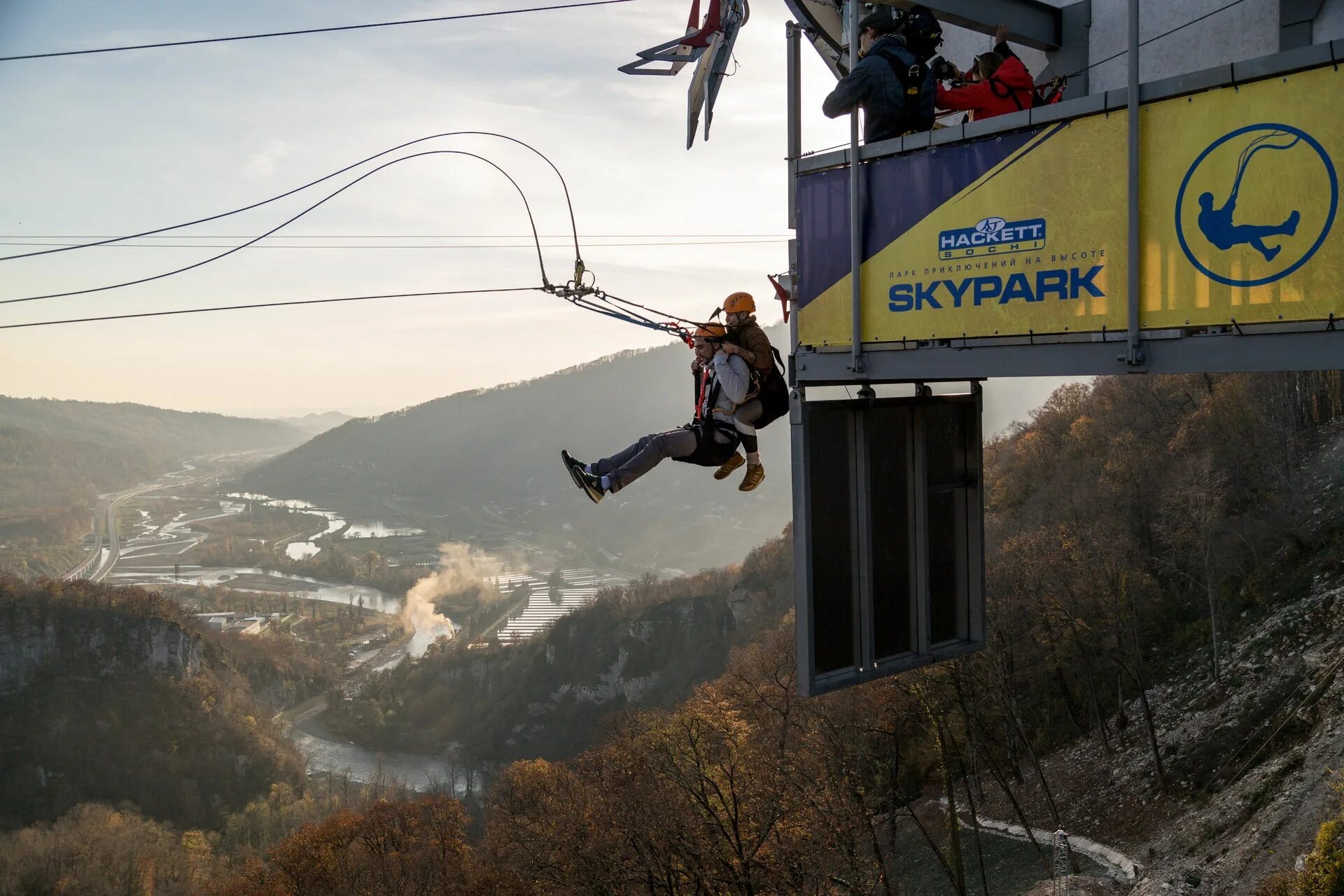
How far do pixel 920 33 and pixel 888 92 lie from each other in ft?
3.77

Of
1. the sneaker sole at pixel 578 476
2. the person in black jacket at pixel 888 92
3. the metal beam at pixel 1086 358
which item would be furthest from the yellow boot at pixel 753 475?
the person in black jacket at pixel 888 92

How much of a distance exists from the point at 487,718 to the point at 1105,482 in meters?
94.8

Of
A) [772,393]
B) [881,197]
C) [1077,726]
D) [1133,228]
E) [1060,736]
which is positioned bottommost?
[1060,736]

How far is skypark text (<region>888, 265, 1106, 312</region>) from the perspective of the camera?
234 inches

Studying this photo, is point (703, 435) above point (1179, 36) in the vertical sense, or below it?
below

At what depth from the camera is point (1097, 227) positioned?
5.84m

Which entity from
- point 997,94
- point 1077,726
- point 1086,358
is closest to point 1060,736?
point 1077,726

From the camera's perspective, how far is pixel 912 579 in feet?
28.1

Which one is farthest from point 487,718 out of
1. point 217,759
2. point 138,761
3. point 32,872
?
point 32,872

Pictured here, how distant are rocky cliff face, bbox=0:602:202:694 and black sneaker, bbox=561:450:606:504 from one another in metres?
131

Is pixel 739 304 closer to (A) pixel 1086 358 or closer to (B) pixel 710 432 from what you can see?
(B) pixel 710 432

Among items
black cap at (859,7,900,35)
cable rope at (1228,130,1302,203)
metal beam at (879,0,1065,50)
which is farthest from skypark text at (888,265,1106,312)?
metal beam at (879,0,1065,50)

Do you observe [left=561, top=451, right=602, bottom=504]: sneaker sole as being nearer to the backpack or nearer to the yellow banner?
the backpack

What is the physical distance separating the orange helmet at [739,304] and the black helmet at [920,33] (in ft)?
8.62
